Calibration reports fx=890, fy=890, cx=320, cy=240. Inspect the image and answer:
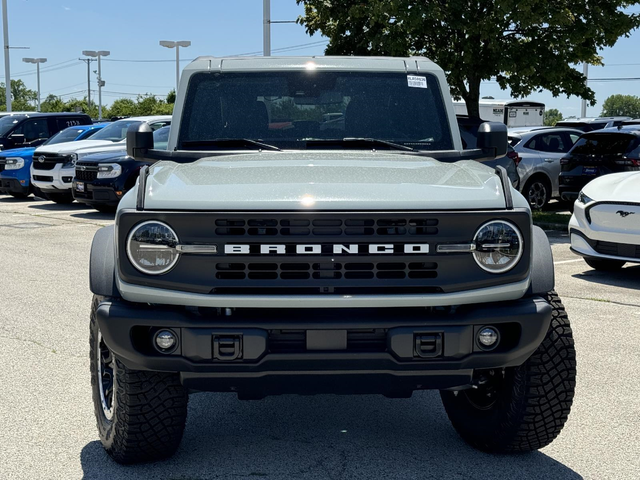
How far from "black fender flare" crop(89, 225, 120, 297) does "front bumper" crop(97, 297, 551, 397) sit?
0.54ft

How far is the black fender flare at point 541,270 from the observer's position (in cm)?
381

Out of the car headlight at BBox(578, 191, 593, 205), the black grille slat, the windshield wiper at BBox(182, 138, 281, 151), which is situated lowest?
the car headlight at BBox(578, 191, 593, 205)

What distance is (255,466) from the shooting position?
13.7 feet

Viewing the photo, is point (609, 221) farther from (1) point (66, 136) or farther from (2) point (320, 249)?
(1) point (66, 136)

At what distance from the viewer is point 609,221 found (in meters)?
9.23

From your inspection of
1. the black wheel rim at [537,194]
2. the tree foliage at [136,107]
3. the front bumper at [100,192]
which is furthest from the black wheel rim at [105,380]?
the tree foliage at [136,107]

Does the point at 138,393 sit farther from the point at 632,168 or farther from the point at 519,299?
the point at 632,168

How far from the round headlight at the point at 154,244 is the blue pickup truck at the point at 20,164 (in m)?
17.6

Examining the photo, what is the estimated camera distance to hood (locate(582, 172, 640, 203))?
30.1ft

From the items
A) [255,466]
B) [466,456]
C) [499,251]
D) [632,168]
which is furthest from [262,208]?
[632,168]

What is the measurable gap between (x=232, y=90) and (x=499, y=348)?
2365 millimetres

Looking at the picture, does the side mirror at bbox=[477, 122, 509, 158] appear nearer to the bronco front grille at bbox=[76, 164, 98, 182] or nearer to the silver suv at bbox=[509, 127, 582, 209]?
the bronco front grille at bbox=[76, 164, 98, 182]

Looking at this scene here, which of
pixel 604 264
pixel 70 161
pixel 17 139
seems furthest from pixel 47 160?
pixel 604 264

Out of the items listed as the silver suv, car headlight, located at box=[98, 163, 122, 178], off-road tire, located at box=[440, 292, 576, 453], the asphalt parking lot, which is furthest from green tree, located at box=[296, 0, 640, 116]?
off-road tire, located at box=[440, 292, 576, 453]
